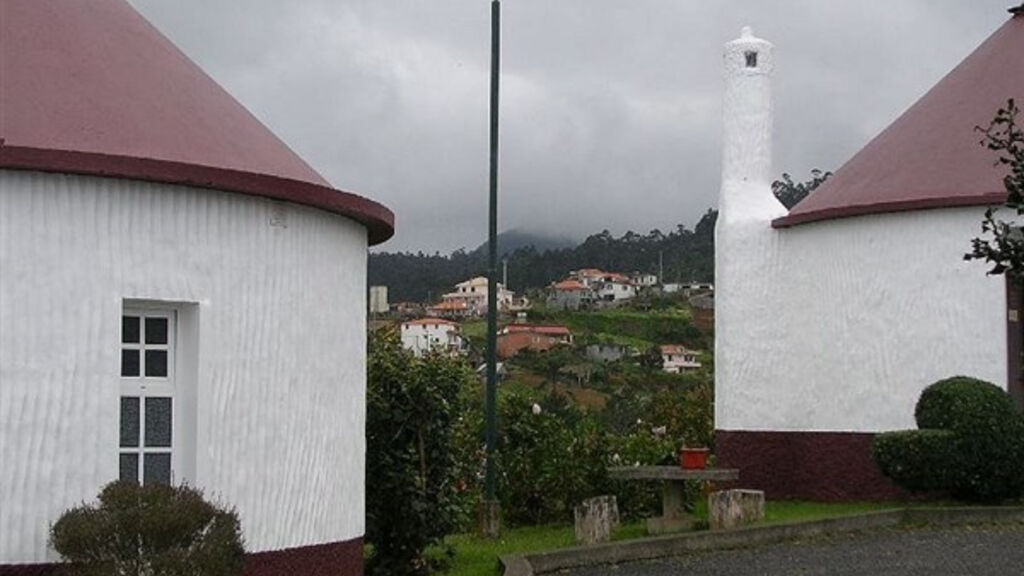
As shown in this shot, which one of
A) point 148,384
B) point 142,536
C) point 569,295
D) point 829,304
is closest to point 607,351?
point 569,295

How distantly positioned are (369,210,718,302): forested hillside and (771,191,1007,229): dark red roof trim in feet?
175

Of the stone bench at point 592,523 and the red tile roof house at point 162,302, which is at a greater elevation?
the red tile roof house at point 162,302

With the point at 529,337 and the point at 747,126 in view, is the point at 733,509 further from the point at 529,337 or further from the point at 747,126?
the point at 529,337

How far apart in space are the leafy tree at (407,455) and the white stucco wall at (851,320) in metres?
7.07

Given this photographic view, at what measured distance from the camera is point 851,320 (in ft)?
61.5

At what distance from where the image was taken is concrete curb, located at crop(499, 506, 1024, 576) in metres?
13.5

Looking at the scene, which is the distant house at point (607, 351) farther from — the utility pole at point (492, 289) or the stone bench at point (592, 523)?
the stone bench at point (592, 523)

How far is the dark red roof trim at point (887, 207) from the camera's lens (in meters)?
17.3

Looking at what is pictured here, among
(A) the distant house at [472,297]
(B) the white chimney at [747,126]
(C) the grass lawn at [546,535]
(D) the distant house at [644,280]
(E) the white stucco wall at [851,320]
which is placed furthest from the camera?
(D) the distant house at [644,280]

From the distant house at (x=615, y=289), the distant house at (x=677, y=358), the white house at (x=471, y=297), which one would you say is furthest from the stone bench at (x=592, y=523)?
the distant house at (x=615, y=289)

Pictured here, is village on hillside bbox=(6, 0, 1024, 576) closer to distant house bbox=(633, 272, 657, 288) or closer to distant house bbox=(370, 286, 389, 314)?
distant house bbox=(370, 286, 389, 314)

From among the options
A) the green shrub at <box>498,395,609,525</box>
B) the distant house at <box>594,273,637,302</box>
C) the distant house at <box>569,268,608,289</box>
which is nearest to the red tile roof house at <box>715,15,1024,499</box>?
the green shrub at <box>498,395,609,525</box>

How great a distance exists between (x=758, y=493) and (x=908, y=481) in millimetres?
1747

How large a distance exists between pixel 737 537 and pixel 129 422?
22.5 feet
